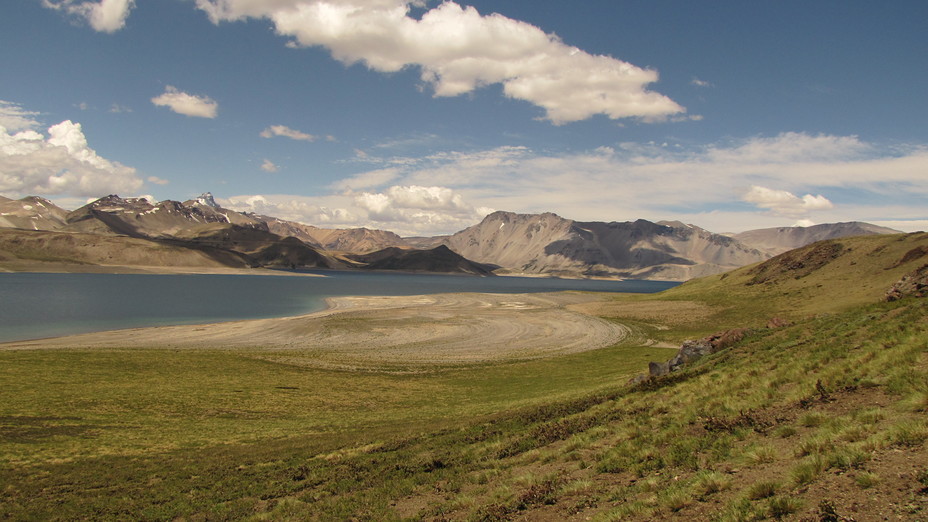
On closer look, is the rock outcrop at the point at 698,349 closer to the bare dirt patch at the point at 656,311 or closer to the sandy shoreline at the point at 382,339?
the sandy shoreline at the point at 382,339

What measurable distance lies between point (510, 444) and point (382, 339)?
61438mm

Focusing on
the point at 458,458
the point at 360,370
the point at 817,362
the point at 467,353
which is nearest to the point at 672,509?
the point at 458,458

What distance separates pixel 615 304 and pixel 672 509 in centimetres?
12716

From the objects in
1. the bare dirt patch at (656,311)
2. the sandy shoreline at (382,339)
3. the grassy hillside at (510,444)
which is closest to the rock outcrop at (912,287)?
the grassy hillside at (510,444)

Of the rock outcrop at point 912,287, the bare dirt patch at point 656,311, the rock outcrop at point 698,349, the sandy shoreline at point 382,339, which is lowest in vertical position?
the sandy shoreline at point 382,339

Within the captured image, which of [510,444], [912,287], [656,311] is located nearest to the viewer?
[510,444]

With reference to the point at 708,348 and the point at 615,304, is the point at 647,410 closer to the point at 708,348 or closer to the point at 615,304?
the point at 708,348

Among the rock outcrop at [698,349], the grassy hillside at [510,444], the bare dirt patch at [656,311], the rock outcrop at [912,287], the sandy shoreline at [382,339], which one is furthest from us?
the bare dirt patch at [656,311]

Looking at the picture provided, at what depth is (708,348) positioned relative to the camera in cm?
3042

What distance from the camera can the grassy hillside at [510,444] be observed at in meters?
9.35

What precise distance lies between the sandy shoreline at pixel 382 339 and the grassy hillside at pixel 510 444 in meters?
20.9

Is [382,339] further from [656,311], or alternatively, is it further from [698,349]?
[656,311]

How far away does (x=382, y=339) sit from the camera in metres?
76.2

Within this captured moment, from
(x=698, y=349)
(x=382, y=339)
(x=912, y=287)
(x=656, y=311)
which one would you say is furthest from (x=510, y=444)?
(x=656, y=311)
